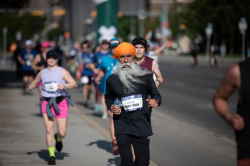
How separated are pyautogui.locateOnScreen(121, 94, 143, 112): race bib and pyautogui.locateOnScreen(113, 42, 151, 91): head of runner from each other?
0.10 m

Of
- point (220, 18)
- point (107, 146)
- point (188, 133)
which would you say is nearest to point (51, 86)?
point (107, 146)

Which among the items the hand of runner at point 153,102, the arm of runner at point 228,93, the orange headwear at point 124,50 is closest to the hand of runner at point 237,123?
the arm of runner at point 228,93

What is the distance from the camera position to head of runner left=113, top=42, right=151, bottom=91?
6488mm

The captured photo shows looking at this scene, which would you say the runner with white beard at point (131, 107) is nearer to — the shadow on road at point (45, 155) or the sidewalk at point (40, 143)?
the sidewalk at point (40, 143)

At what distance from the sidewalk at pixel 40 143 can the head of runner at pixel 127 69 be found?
250cm

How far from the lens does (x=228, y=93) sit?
4809mm

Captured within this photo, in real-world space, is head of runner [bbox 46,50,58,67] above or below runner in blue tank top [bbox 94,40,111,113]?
above

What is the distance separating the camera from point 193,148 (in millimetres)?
10492

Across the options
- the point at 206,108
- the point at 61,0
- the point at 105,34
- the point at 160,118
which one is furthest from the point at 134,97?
the point at 61,0

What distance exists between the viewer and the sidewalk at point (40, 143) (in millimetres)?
9008

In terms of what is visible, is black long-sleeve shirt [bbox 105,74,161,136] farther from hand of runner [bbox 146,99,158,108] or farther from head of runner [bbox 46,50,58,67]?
head of runner [bbox 46,50,58,67]

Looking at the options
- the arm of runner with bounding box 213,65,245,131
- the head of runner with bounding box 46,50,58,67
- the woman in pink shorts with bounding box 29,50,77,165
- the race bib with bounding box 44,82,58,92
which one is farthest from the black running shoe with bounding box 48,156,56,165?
the arm of runner with bounding box 213,65,245,131

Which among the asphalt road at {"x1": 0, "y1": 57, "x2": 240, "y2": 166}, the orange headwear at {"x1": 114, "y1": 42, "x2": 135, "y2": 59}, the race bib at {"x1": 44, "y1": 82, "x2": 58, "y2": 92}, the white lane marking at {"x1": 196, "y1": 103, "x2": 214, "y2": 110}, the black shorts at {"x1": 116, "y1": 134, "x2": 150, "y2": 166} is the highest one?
the orange headwear at {"x1": 114, "y1": 42, "x2": 135, "y2": 59}

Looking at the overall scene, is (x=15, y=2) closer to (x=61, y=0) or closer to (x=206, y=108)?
Answer: (x=61, y=0)
